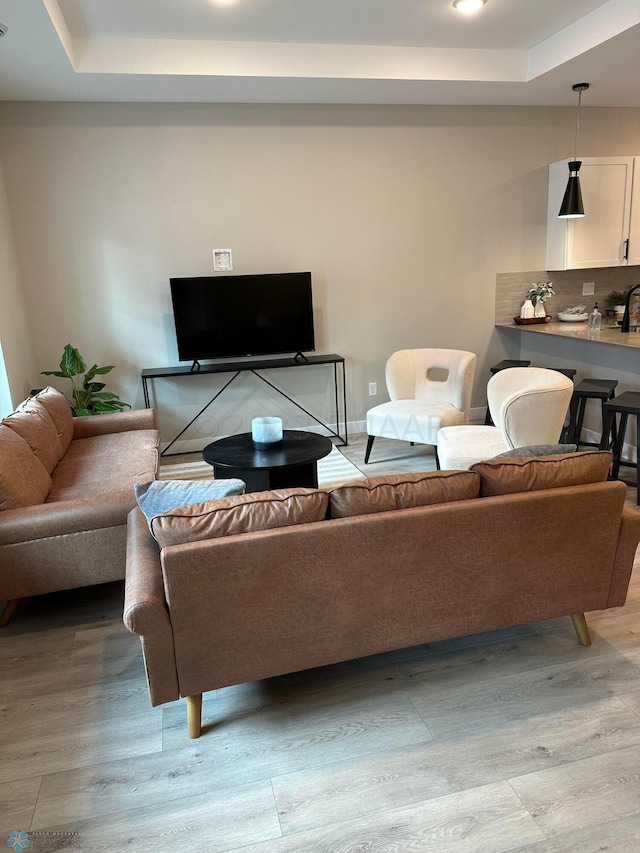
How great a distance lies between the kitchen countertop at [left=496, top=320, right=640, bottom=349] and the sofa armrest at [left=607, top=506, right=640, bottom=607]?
1922 millimetres

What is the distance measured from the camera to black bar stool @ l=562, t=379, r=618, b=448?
3.97 metres

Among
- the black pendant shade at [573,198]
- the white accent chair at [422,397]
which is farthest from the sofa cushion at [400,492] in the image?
the black pendant shade at [573,198]

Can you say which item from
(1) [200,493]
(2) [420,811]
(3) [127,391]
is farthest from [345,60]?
(2) [420,811]

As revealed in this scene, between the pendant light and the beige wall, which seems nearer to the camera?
the beige wall

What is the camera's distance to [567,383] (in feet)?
10.5

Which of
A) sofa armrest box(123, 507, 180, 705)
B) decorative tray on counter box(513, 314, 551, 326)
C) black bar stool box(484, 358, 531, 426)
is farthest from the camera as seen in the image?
decorative tray on counter box(513, 314, 551, 326)

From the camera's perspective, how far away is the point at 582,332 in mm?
4547

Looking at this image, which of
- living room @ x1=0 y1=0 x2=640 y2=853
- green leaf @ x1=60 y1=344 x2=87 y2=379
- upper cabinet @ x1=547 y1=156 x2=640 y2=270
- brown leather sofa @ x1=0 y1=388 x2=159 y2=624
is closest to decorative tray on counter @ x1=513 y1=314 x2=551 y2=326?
living room @ x1=0 y1=0 x2=640 y2=853

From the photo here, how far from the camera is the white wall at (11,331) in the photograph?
3771mm

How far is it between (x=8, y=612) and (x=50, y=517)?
0.57 metres

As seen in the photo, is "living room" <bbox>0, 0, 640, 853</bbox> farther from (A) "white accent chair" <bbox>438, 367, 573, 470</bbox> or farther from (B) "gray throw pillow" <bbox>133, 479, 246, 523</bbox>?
(A) "white accent chair" <bbox>438, 367, 573, 470</bbox>

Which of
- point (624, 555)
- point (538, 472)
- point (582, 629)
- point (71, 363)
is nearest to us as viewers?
point (538, 472)

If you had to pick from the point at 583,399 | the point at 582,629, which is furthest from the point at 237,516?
the point at 583,399

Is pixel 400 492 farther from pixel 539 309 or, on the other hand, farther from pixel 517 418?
pixel 539 309
